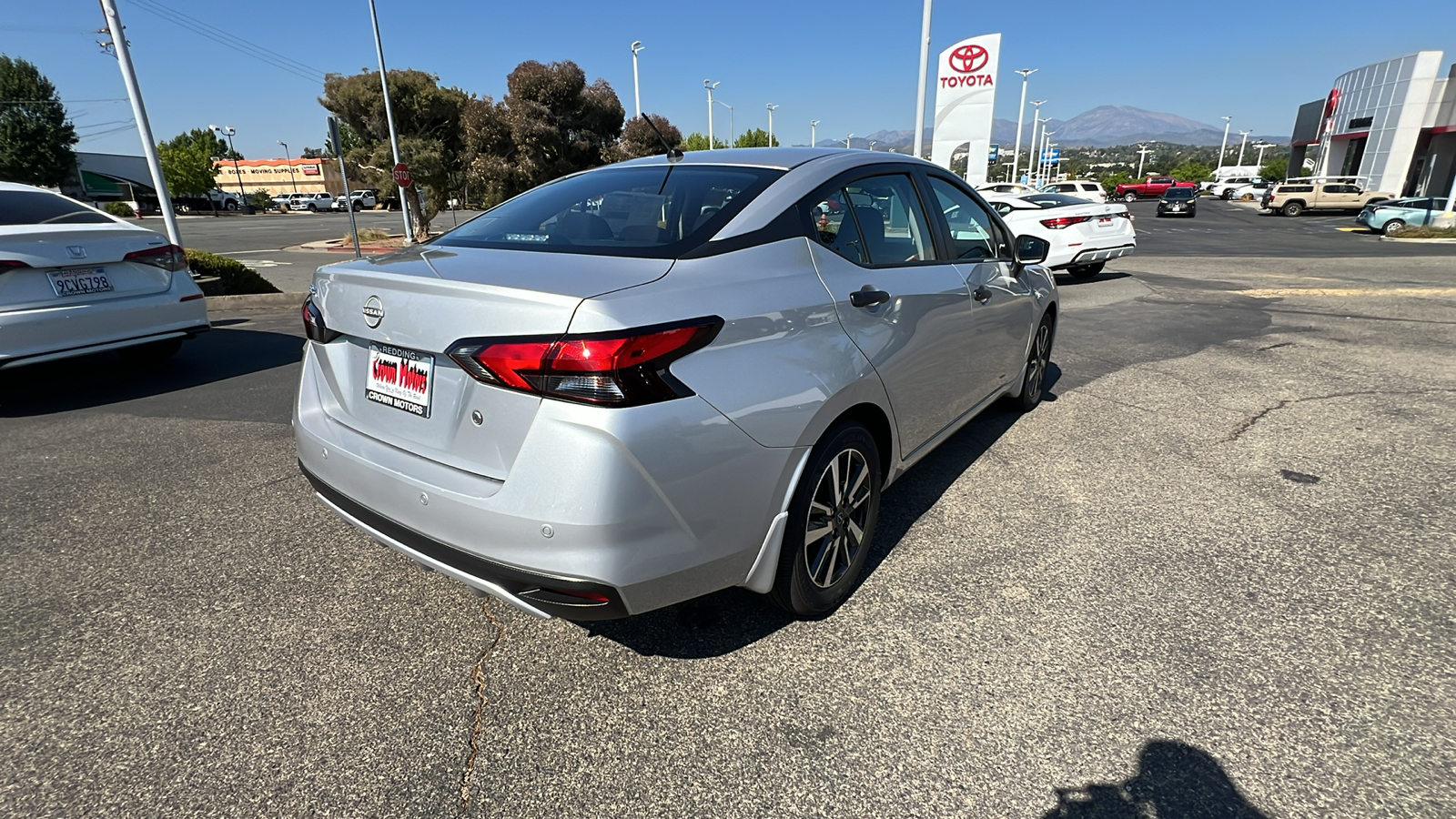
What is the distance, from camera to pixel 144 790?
1943 millimetres

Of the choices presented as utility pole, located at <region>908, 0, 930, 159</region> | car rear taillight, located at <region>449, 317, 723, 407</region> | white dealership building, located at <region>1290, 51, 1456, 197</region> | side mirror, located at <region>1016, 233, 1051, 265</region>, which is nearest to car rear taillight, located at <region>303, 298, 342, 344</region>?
car rear taillight, located at <region>449, 317, 723, 407</region>

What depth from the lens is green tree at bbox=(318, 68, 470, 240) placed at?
26594 mm

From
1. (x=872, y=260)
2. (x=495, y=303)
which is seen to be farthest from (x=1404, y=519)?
(x=495, y=303)

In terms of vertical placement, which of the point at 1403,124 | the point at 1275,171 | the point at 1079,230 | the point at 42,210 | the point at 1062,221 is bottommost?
the point at 1079,230

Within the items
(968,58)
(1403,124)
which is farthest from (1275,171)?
(968,58)

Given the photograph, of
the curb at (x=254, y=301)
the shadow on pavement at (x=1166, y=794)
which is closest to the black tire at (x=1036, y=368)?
the shadow on pavement at (x=1166, y=794)

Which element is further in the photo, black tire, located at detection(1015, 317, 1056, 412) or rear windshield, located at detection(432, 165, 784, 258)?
black tire, located at detection(1015, 317, 1056, 412)

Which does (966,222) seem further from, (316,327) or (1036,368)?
(316,327)

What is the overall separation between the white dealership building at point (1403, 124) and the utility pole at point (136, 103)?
2030 inches

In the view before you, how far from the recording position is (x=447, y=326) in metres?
1.98

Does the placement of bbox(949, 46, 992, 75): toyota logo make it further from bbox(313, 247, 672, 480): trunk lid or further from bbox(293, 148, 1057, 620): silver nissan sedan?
bbox(313, 247, 672, 480): trunk lid

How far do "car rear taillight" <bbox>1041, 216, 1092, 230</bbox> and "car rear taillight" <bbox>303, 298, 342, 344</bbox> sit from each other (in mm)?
11736

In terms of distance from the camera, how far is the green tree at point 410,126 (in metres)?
26.6

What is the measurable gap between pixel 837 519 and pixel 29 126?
7033 centimetres
